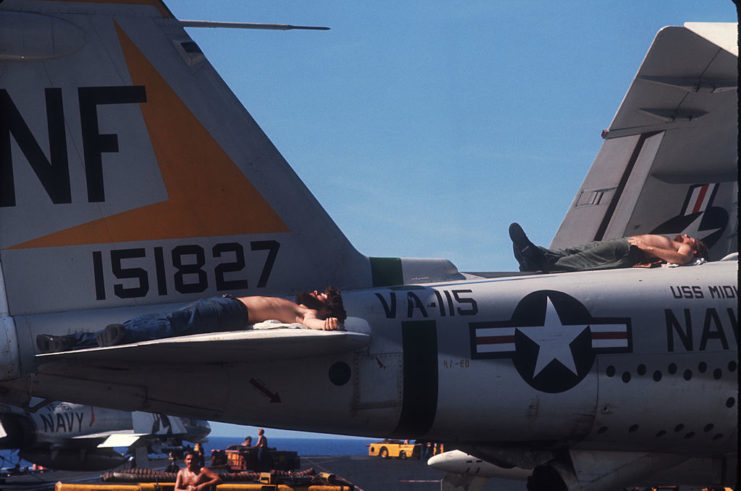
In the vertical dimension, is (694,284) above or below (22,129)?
below

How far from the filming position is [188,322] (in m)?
7.34

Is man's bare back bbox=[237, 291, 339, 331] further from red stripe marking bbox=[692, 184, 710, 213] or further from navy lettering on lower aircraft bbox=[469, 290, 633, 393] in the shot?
red stripe marking bbox=[692, 184, 710, 213]

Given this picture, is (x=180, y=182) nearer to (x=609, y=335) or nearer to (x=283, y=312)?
(x=283, y=312)

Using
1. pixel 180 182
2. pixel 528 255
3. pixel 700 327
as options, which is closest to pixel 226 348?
pixel 180 182

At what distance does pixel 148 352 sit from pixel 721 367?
5811 mm

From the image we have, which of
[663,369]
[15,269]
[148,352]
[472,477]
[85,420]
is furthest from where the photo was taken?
[85,420]

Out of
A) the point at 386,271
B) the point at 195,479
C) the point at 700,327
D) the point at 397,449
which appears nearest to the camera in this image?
the point at 700,327

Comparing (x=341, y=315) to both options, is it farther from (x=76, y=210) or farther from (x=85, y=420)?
(x=85, y=420)

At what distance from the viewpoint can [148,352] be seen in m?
6.73

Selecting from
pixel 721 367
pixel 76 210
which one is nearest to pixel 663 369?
pixel 721 367

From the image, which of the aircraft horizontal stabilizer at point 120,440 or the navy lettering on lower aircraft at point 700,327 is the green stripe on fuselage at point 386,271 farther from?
the aircraft horizontal stabilizer at point 120,440

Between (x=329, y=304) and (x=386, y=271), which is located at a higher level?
(x=386, y=271)

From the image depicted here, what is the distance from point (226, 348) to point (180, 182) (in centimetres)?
200

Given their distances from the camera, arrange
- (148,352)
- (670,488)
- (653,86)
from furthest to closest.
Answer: (670,488), (653,86), (148,352)
